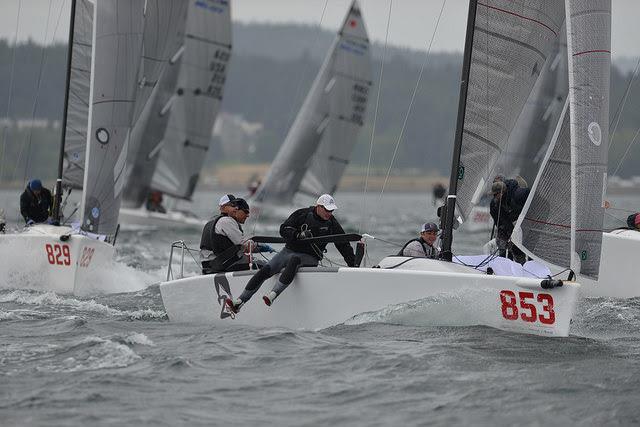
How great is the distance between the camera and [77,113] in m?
15.3

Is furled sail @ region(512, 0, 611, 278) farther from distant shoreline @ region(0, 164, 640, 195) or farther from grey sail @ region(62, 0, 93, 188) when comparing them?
distant shoreline @ region(0, 164, 640, 195)

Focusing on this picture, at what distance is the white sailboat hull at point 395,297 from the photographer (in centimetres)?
853

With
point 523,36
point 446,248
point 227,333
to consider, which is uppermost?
point 523,36

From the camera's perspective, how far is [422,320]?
901 cm

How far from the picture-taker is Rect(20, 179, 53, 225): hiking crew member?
45.0ft

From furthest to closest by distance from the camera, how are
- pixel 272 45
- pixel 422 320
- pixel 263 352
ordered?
pixel 272 45, pixel 422 320, pixel 263 352

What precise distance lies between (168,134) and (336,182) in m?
4.12

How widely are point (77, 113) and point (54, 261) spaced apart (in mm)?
3310

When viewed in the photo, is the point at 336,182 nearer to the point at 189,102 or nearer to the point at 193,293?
the point at 189,102

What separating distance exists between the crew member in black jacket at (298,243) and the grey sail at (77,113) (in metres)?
6.07

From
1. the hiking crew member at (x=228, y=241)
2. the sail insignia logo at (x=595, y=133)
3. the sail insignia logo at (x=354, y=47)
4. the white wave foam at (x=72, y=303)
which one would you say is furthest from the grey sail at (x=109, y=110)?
the sail insignia logo at (x=354, y=47)

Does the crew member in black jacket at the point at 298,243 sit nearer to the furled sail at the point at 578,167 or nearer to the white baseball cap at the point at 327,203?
the white baseball cap at the point at 327,203

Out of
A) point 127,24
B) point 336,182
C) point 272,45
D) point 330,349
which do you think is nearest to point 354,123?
point 336,182

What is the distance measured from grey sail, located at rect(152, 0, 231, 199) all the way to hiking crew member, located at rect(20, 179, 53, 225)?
10.9 meters
